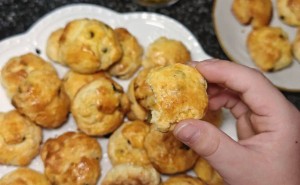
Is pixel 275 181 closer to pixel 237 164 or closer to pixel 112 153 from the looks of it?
pixel 237 164

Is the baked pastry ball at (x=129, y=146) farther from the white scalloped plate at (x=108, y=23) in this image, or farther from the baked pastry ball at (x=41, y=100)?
the baked pastry ball at (x=41, y=100)

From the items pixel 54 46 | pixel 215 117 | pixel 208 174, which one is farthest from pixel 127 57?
pixel 208 174

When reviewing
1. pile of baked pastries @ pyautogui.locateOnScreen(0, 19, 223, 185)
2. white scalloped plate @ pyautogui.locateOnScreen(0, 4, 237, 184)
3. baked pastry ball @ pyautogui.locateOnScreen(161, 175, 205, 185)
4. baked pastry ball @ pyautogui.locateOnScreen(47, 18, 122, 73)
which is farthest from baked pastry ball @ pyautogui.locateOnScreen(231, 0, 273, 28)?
baked pastry ball @ pyautogui.locateOnScreen(161, 175, 205, 185)

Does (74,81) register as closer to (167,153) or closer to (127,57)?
(127,57)

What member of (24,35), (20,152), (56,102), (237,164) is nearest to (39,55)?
(24,35)

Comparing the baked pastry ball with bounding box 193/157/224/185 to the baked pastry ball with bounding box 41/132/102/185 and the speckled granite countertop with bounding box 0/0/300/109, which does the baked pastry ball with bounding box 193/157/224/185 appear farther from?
the speckled granite countertop with bounding box 0/0/300/109
